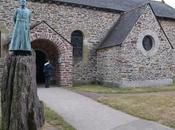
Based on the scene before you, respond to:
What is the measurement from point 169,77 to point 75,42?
270 inches

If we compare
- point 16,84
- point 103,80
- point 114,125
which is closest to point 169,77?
point 103,80

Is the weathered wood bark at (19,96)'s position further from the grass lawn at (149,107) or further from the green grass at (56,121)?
the grass lawn at (149,107)

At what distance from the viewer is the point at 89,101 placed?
44.4 ft

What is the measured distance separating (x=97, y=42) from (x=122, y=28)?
2.35 m

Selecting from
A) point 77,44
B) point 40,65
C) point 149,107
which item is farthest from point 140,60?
point 149,107

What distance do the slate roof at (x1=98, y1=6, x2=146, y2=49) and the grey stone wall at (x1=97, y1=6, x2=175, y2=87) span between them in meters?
A: 0.33

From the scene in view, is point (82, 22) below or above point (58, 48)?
above

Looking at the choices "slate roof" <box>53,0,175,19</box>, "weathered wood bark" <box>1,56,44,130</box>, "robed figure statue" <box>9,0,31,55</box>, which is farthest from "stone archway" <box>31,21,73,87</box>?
"weathered wood bark" <box>1,56,44,130</box>

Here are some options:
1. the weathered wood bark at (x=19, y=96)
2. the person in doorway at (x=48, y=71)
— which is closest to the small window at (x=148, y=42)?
the person in doorway at (x=48, y=71)

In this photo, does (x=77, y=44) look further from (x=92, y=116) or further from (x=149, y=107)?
(x=92, y=116)

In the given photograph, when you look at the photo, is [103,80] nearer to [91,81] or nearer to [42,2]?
[91,81]

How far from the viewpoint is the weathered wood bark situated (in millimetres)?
7518

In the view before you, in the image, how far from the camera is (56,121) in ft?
31.8

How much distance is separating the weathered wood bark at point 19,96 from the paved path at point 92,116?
1835 mm
